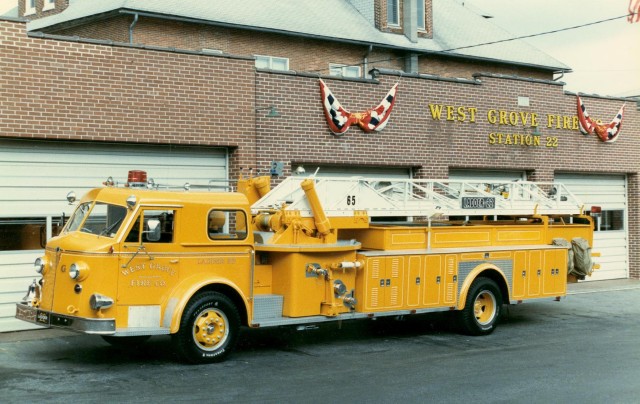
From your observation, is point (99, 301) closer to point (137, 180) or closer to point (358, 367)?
point (137, 180)

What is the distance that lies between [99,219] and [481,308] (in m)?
6.39

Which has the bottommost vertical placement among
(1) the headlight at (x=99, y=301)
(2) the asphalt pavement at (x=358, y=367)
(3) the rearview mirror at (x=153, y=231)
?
(2) the asphalt pavement at (x=358, y=367)

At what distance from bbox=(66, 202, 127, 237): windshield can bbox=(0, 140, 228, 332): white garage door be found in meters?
1.88

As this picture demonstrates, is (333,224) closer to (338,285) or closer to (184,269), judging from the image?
(338,285)

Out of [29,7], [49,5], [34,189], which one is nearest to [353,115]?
[34,189]

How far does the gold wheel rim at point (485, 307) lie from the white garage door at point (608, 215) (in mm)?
9121

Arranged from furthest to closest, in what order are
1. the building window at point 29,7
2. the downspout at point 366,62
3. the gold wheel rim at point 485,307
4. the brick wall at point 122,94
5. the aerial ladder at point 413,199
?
the building window at point 29,7 < the downspout at point 366,62 < the gold wheel rim at point 485,307 < the brick wall at point 122,94 < the aerial ladder at point 413,199

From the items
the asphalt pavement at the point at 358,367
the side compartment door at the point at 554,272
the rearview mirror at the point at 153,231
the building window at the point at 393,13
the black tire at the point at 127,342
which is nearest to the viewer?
the asphalt pavement at the point at 358,367

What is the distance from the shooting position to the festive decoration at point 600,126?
2184cm

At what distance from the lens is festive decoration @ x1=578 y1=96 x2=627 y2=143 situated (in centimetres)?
2184

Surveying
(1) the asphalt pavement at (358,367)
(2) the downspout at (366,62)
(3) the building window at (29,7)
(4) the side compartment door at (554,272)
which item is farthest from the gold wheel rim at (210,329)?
(3) the building window at (29,7)

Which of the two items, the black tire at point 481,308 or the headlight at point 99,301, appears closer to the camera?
the headlight at point 99,301

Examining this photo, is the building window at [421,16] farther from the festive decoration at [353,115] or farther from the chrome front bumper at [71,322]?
the chrome front bumper at [71,322]

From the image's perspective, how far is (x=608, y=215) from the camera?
23.1 meters
